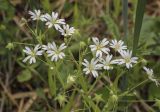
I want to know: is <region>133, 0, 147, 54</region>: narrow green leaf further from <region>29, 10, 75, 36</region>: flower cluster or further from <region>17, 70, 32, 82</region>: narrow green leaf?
<region>17, 70, 32, 82</region>: narrow green leaf

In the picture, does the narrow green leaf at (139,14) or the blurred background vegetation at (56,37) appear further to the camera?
the blurred background vegetation at (56,37)

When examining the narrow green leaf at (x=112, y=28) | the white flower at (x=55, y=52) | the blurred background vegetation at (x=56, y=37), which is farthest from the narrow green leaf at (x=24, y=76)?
the white flower at (x=55, y=52)

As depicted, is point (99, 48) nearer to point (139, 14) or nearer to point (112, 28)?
point (139, 14)

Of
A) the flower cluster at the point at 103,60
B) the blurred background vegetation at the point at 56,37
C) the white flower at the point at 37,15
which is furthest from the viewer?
the blurred background vegetation at the point at 56,37

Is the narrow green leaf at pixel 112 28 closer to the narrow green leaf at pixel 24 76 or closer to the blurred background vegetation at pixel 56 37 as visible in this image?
the blurred background vegetation at pixel 56 37

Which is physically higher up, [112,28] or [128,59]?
[112,28]

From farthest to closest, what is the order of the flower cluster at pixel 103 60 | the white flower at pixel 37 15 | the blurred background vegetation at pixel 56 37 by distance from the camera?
the blurred background vegetation at pixel 56 37 → the white flower at pixel 37 15 → the flower cluster at pixel 103 60

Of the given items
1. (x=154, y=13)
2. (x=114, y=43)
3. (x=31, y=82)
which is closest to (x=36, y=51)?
(x=114, y=43)

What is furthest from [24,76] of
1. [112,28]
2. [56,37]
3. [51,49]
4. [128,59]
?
[128,59]

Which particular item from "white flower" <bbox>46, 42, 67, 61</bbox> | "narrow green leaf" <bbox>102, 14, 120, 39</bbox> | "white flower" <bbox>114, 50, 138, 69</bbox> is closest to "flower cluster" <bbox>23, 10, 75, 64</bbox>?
"white flower" <bbox>46, 42, 67, 61</bbox>
